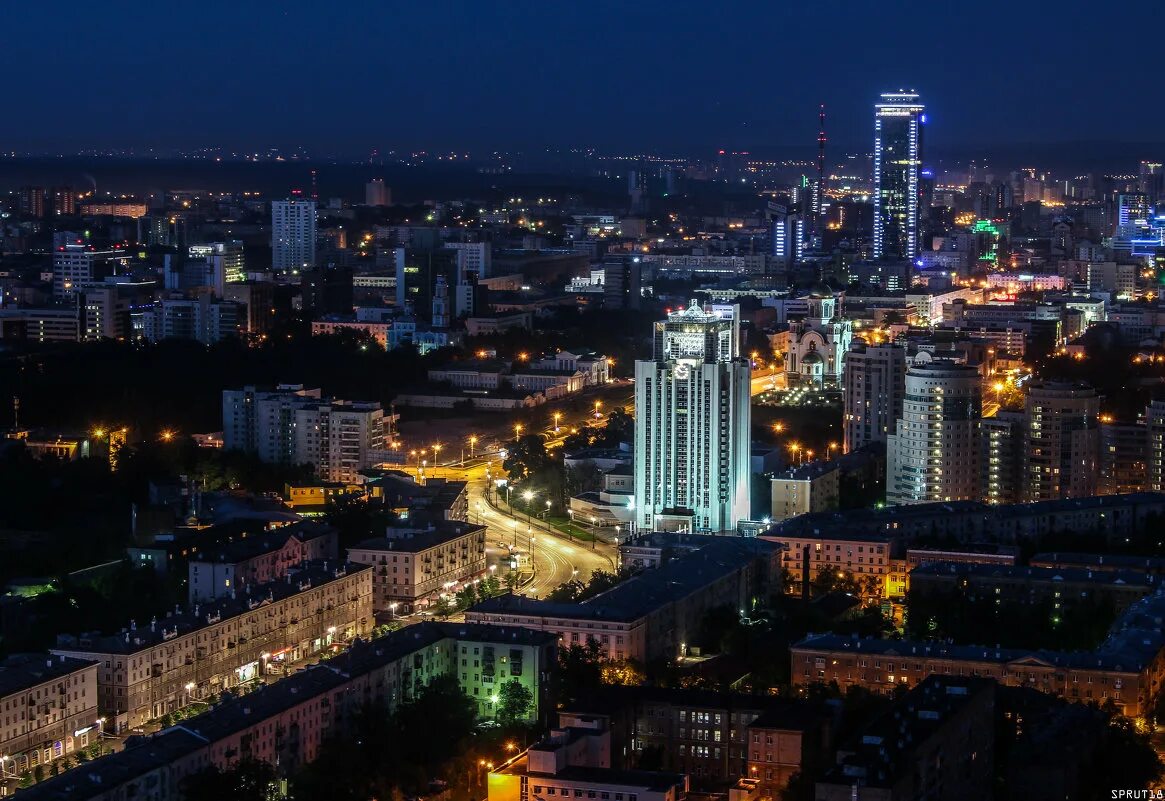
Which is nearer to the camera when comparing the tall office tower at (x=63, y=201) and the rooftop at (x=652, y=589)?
the rooftop at (x=652, y=589)

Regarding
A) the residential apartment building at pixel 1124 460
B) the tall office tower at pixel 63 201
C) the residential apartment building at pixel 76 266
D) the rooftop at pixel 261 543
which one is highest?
the tall office tower at pixel 63 201

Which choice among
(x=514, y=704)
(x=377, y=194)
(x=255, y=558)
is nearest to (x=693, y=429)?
(x=255, y=558)

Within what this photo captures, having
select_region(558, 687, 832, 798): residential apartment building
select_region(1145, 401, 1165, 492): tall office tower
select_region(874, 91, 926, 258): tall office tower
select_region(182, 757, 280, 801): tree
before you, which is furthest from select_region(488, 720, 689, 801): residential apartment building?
select_region(874, 91, 926, 258): tall office tower

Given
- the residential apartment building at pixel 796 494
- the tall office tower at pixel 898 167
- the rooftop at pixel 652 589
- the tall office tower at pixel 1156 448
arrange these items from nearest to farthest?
the rooftop at pixel 652 589 < the residential apartment building at pixel 796 494 < the tall office tower at pixel 1156 448 < the tall office tower at pixel 898 167

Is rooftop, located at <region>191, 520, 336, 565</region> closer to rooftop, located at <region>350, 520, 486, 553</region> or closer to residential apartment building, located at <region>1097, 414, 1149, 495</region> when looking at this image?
rooftop, located at <region>350, 520, 486, 553</region>

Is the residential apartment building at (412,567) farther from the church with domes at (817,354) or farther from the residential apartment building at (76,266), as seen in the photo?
the residential apartment building at (76,266)

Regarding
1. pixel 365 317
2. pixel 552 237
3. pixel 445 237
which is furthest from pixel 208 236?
pixel 365 317

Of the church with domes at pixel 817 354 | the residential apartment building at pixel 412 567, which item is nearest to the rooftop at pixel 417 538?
the residential apartment building at pixel 412 567

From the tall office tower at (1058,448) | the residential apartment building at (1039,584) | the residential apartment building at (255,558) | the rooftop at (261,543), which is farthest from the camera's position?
the tall office tower at (1058,448)
